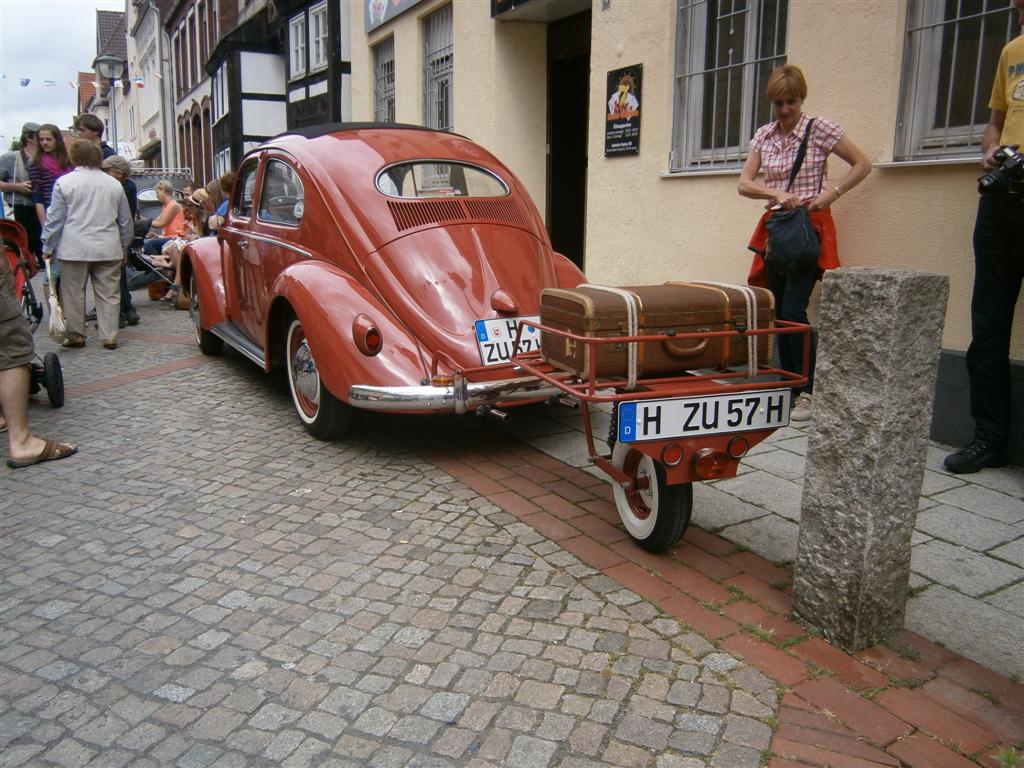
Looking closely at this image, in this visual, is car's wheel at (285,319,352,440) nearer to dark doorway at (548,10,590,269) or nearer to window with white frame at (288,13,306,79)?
dark doorway at (548,10,590,269)

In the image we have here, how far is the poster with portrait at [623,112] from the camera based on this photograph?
23.7 ft

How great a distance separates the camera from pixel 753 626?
2.83 meters

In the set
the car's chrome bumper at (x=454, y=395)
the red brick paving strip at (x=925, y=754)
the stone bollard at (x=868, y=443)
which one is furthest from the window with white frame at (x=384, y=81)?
the red brick paving strip at (x=925, y=754)

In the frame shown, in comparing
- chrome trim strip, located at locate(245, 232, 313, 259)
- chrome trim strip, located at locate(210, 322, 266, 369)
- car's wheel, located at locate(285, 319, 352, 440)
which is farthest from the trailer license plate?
chrome trim strip, located at locate(210, 322, 266, 369)

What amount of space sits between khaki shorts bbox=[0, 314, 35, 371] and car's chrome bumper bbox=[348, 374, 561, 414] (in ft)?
6.21

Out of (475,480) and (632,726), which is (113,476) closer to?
(475,480)

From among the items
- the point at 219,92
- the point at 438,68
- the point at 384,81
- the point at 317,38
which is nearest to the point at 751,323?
the point at 438,68

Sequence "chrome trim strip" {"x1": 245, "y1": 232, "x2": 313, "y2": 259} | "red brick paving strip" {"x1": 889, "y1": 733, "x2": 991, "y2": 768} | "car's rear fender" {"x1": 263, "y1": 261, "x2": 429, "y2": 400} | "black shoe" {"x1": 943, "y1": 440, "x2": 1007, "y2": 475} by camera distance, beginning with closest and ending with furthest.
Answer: "red brick paving strip" {"x1": 889, "y1": 733, "x2": 991, "y2": 768} < "black shoe" {"x1": 943, "y1": 440, "x2": 1007, "y2": 475} < "car's rear fender" {"x1": 263, "y1": 261, "x2": 429, "y2": 400} < "chrome trim strip" {"x1": 245, "y1": 232, "x2": 313, "y2": 259}

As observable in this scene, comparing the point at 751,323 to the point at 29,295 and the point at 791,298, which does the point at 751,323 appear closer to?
the point at 791,298

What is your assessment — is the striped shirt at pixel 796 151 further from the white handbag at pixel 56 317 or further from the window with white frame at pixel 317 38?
the window with white frame at pixel 317 38

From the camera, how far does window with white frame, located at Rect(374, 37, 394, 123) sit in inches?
494

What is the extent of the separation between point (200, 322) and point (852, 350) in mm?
6000

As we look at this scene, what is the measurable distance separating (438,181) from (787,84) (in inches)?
84.7

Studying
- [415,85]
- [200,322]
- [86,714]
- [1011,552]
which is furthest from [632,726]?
[415,85]
